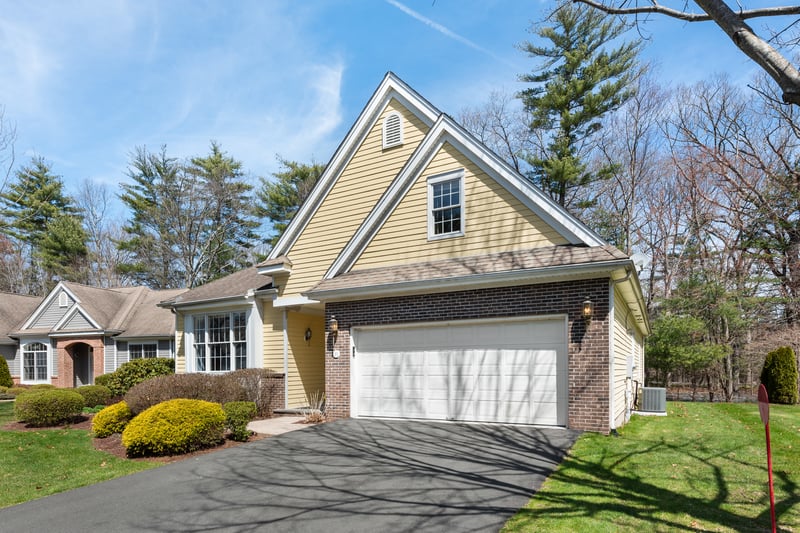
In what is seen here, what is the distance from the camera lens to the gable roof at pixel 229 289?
15.2 meters

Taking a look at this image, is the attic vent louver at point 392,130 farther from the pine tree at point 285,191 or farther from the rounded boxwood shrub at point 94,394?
the pine tree at point 285,191

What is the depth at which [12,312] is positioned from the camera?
92.9ft

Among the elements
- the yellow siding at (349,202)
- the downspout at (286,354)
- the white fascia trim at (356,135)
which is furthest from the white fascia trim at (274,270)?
the downspout at (286,354)

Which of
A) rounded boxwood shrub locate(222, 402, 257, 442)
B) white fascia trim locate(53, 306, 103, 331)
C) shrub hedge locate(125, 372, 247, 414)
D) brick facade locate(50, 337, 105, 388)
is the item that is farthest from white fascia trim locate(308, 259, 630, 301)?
brick facade locate(50, 337, 105, 388)

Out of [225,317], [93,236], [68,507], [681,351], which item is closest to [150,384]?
[225,317]

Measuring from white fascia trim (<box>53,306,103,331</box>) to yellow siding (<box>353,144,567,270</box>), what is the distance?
18420mm

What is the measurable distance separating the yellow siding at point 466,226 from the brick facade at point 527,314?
44.2 inches

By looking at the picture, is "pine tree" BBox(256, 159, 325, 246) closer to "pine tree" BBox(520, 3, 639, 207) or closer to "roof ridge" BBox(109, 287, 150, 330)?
"roof ridge" BBox(109, 287, 150, 330)

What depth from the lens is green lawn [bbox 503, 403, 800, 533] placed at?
16.1ft

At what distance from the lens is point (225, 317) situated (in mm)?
15773

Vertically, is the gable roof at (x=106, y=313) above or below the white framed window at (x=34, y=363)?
above

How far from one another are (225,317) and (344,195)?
589cm

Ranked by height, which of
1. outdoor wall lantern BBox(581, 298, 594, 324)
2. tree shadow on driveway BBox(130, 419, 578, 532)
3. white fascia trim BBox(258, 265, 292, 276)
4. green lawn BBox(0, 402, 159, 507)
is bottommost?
green lawn BBox(0, 402, 159, 507)

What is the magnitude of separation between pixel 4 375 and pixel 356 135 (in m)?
23.3
